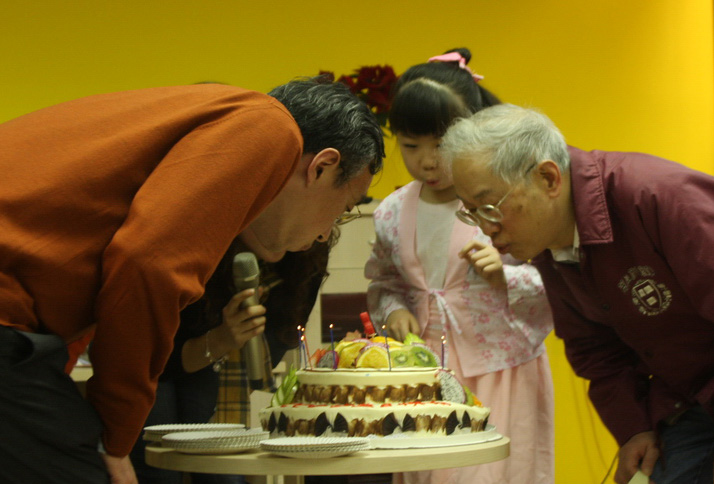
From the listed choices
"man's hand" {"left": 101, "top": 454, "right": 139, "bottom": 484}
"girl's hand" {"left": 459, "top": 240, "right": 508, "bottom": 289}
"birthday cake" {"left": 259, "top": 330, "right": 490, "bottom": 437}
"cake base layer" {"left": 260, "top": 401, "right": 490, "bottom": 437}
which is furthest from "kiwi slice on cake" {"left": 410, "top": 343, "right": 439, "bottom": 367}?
"man's hand" {"left": 101, "top": 454, "right": 139, "bottom": 484}

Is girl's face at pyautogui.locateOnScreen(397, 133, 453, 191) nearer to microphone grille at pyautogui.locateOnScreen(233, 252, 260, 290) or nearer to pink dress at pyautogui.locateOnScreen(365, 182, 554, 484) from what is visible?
pink dress at pyautogui.locateOnScreen(365, 182, 554, 484)

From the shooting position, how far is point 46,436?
1.08 metres

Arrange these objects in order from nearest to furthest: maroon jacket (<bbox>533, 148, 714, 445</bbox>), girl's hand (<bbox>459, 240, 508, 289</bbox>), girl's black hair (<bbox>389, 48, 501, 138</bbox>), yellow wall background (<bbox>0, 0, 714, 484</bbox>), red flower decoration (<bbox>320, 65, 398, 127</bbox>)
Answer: maroon jacket (<bbox>533, 148, 714, 445</bbox>), girl's hand (<bbox>459, 240, 508, 289</bbox>), girl's black hair (<bbox>389, 48, 501, 138</bbox>), red flower decoration (<bbox>320, 65, 398, 127</bbox>), yellow wall background (<bbox>0, 0, 714, 484</bbox>)

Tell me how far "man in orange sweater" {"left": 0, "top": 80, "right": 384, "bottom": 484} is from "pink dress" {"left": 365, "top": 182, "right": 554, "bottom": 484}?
1.13 meters

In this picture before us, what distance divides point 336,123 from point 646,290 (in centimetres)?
74

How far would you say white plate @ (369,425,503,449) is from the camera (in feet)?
4.85

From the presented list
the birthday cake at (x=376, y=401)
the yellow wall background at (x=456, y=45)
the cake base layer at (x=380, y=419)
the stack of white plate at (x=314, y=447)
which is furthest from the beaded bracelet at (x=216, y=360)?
the yellow wall background at (x=456, y=45)

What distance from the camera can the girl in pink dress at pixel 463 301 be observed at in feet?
7.23

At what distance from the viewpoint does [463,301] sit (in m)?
2.26

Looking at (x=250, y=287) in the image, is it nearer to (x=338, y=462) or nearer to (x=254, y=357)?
(x=254, y=357)

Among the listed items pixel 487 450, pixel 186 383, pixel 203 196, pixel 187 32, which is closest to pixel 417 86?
pixel 186 383

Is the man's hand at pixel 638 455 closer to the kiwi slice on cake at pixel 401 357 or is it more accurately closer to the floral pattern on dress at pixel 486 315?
the floral pattern on dress at pixel 486 315

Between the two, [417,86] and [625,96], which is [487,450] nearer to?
[417,86]

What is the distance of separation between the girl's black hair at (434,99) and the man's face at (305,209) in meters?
0.75
